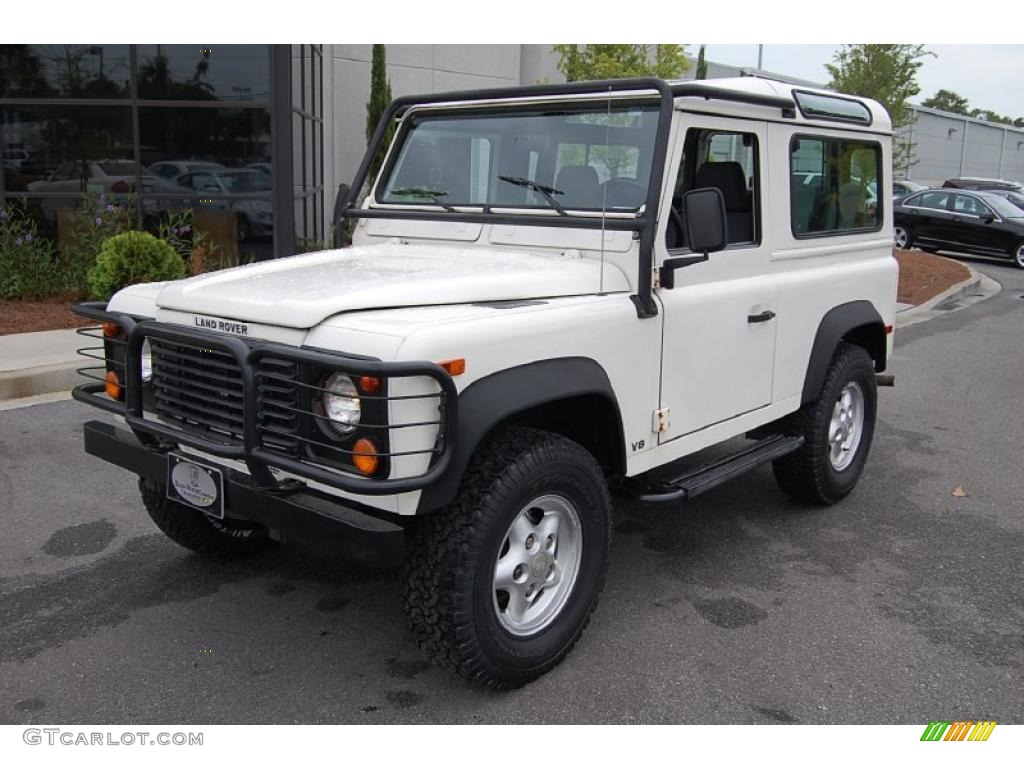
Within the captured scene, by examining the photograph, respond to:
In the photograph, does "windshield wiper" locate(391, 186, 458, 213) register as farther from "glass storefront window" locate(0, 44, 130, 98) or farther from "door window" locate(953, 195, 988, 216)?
"door window" locate(953, 195, 988, 216)

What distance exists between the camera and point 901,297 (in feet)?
45.4

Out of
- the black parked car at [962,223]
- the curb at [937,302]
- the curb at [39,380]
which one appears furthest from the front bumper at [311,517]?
the black parked car at [962,223]

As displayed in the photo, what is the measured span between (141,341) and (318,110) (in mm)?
12269

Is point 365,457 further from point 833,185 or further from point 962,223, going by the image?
point 962,223

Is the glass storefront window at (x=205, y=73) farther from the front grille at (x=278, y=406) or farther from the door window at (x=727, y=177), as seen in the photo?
the front grille at (x=278, y=406)

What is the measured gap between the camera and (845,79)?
830 inches

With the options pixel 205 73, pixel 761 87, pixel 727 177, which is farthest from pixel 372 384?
pixel 205 73

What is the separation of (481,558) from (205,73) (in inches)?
433

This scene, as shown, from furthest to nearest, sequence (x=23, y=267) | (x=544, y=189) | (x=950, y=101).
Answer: (x=950, y=101), (x=23, y=267), (x=544, y=189)

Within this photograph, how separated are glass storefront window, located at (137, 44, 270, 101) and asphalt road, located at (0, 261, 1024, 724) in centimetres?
781

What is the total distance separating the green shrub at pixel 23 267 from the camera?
32.9 feet

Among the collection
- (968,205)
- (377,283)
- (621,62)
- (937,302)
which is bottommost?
(937,302)

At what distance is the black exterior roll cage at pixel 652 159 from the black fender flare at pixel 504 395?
47cm

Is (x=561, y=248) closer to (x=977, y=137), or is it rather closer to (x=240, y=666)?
(x=240, y=666)
